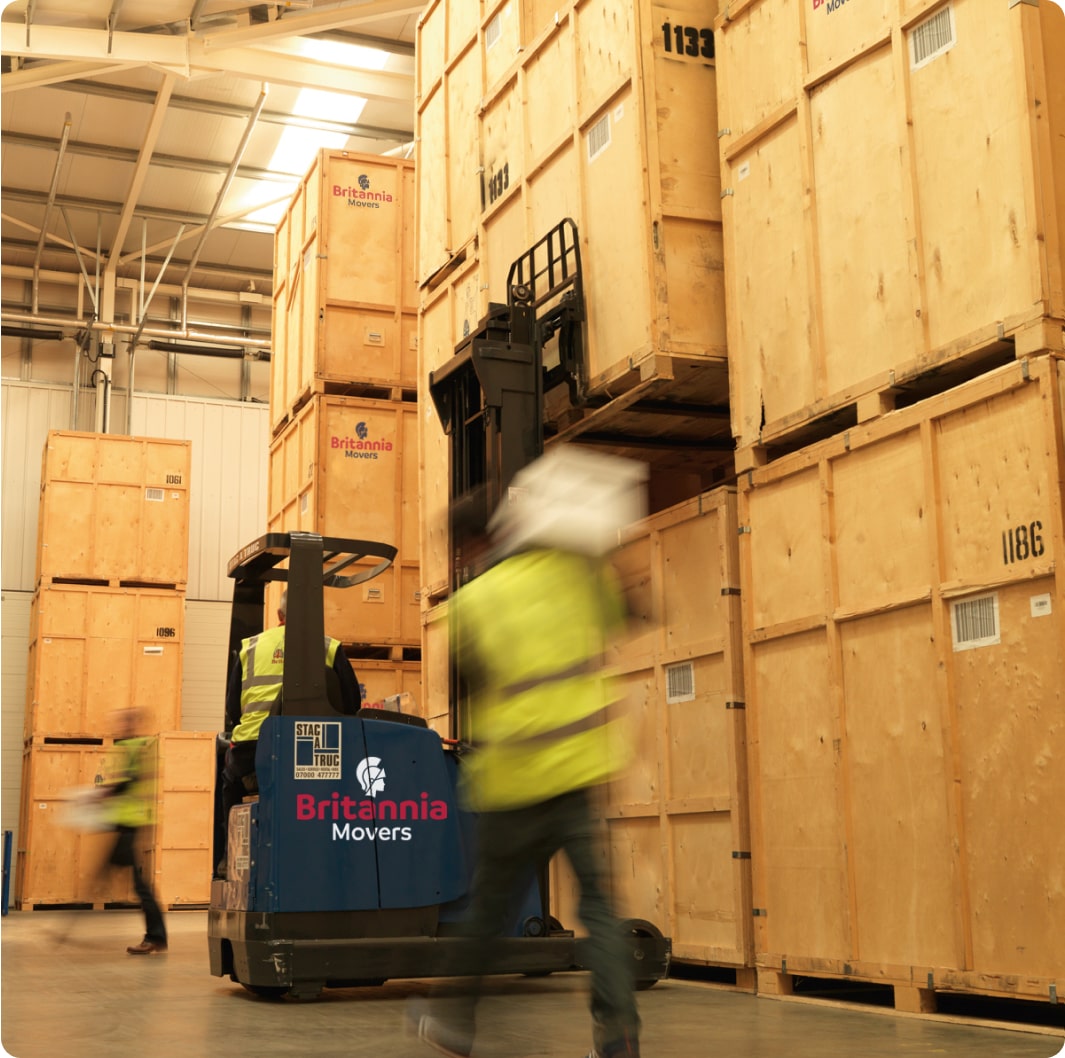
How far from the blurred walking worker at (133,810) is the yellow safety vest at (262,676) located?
11.2 ft

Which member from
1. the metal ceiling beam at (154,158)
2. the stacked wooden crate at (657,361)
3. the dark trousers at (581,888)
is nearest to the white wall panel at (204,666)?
the metal ceiling beam at (154,158)

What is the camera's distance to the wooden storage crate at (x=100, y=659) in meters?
16.6

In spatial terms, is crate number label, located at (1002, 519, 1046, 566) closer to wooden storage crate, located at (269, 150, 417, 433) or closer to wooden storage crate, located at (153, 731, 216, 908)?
wooden storage crate, located at (269, 150, 417, 433)

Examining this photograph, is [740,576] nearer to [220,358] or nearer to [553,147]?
[553,147]

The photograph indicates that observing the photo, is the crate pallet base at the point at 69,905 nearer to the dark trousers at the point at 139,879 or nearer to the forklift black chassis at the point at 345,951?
the dark trousers at the point at 139,879

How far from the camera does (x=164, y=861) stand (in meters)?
14.9

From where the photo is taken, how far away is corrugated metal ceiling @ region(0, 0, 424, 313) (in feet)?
45.2

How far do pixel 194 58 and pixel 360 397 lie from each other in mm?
5224

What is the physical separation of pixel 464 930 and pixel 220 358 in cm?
1832

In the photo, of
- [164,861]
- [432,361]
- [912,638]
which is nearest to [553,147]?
[432,361]

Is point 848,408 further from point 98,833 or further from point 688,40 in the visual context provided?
point 98,833

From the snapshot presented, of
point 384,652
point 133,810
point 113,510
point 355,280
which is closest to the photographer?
point 133,810

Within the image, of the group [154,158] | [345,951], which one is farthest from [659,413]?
[154,158]

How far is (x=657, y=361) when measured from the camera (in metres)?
6.62
